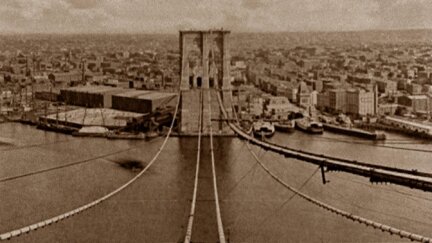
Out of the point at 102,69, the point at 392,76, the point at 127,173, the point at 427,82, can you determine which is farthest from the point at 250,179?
the point at 102,69

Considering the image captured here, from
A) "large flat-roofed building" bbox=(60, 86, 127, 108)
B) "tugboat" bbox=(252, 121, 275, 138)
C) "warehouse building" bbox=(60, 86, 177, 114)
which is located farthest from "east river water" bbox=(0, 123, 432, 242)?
"large flat-roofed building" bbox=(60, 86, 127, 108)

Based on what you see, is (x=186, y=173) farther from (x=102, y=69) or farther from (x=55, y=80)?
(x=102, y=69)

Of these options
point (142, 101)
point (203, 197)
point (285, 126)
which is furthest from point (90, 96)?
point (203, 197)

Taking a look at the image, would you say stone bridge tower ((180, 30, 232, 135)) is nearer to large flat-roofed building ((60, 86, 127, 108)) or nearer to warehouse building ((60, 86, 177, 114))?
warehouse building ((60, 86, 177, 114))

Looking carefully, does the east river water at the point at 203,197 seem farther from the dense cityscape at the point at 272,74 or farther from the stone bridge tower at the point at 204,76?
the dense cityscape at the point at 272,74

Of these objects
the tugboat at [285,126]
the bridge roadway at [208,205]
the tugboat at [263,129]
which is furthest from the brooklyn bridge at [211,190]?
the tugboat at [285,126]

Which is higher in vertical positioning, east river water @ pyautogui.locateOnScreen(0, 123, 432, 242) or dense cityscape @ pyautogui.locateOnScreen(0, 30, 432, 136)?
dense cityscape @ pyautogui.locateOnScreen(0, 30, 432, 136)
